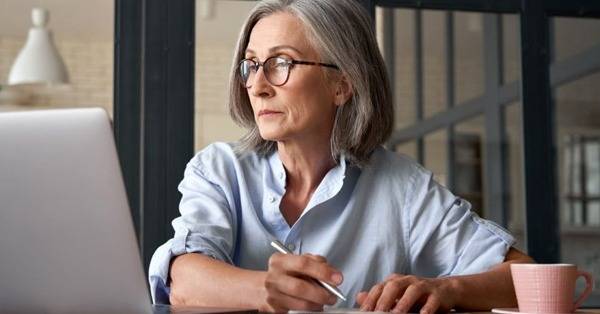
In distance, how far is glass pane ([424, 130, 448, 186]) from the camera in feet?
10.6

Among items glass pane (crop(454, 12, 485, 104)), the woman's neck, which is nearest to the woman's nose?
the woman's neck

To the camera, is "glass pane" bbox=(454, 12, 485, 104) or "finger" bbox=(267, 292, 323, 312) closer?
"finger" bbox=(267, 292, 323, 312)

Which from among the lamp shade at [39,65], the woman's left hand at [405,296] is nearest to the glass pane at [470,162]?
the woman's left hand at [405,296]

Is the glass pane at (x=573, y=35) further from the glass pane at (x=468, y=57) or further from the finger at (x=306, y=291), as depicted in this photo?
the finger at (x=306, y=291)

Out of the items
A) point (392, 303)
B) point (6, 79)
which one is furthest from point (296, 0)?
point (6, 79)

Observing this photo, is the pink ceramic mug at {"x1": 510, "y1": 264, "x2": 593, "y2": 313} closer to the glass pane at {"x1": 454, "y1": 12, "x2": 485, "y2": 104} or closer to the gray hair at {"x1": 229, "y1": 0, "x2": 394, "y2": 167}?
the gray hair at {"x1": 229, "y1": 0, "x2": 394, "y2": 167}

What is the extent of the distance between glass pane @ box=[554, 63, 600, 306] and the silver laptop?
2136 mm

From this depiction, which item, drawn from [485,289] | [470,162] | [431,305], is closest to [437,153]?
[470,162]

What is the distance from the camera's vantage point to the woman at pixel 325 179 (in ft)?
6.38

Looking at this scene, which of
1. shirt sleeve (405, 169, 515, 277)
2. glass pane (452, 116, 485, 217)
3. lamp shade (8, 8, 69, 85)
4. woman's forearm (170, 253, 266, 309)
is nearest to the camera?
woman's forearm (170, 253, 266, 309)

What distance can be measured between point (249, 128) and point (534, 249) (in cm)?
121

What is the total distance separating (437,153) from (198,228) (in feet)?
5.36

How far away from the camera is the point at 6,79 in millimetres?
7625

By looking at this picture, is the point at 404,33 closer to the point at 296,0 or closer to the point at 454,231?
the point at 296,0
